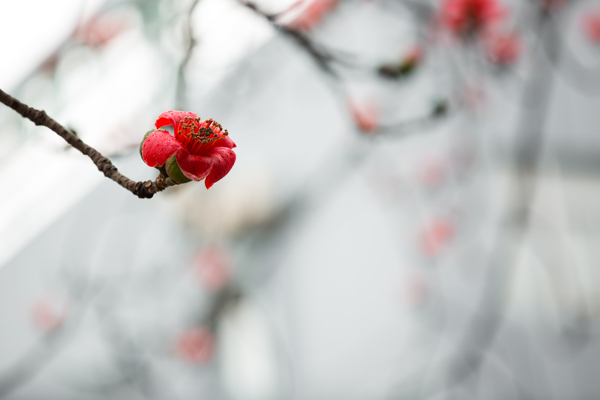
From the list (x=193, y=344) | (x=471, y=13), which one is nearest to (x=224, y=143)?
(x=471, y=13)

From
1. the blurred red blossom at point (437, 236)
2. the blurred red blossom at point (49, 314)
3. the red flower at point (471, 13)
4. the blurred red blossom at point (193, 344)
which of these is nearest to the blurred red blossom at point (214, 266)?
the blurred red blossom at point (193, 344)

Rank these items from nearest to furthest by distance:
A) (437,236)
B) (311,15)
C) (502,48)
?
1. (311,15)
2. (502,48)
3. (437,236)

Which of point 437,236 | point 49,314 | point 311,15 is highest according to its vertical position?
point 311,15

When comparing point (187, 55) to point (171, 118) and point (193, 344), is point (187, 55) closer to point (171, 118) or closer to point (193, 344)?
point (171, 118)

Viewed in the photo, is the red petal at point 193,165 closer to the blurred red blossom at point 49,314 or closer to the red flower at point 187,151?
the red flower at point 187,151

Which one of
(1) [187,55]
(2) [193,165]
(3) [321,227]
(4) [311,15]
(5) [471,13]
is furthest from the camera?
(3) [321,227]

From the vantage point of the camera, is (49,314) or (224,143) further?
(49,314)

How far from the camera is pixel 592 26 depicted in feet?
5.81

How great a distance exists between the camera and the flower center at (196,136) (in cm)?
25

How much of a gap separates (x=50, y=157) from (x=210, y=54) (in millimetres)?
795

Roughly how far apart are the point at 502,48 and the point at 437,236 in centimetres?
84

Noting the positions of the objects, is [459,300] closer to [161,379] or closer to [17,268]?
[161,379]

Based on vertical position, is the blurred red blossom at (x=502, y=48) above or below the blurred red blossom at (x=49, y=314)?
below

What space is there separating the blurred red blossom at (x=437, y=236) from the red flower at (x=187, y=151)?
5.36 feet
